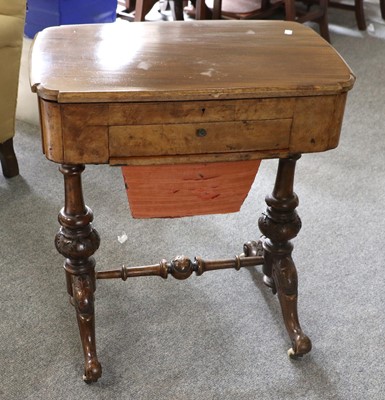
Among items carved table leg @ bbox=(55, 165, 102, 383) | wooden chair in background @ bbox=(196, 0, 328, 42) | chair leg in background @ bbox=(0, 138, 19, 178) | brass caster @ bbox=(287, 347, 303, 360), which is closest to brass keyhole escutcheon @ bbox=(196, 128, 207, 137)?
carved table leg @ bbox=(55, 165, 102, 383)

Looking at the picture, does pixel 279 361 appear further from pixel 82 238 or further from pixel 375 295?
pixel 82 238

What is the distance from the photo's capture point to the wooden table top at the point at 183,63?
1512 millimetres

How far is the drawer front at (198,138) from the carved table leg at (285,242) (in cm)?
28

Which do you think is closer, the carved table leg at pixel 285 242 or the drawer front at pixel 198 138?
the drawer front at pixel 198 138

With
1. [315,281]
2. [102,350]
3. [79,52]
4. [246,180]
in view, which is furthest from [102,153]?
[315,281]

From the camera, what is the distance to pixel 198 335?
2.05 metres

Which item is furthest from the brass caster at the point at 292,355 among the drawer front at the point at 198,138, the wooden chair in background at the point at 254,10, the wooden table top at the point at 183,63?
the wooden chair in background at the point at 254,10

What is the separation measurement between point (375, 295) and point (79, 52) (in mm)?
1203

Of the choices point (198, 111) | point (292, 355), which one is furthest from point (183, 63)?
point (292, 355)

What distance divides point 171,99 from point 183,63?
0.18 meters

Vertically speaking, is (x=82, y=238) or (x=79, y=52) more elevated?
(x=79, y=52)

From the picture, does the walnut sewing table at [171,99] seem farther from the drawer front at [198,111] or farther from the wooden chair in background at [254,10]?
the wooden chair in background at [254,10]

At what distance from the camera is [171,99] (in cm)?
151

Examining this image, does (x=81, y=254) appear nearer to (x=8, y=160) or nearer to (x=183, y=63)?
(x=183, y=63)
